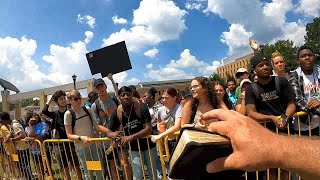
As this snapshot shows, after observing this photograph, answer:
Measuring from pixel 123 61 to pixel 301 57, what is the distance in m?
4.03

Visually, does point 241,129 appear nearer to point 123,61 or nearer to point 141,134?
point 141,134

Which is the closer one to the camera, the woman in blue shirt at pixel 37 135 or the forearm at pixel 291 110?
the forearm at pixel 291 110

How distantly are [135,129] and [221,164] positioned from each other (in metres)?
4.30

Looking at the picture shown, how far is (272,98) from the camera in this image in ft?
14.9

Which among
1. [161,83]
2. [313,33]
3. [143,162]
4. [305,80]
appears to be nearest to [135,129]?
[143,162]

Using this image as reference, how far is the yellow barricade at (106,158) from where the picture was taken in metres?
5.14

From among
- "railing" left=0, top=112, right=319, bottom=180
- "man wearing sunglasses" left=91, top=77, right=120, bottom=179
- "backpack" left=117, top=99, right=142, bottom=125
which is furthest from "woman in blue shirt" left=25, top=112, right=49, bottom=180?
"backpack" left=117, top=99, right=142, bottom=125

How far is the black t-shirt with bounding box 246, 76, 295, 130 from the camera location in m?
4.52

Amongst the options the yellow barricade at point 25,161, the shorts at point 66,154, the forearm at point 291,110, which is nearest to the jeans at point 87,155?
the shorts at point 66,154

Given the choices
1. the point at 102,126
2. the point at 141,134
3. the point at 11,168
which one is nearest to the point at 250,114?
the point at 141,134

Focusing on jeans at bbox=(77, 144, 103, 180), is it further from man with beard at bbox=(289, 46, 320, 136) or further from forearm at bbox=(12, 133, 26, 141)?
man with beard at bbox=(289, 46, 320, 136)

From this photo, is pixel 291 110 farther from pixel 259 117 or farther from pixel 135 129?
pixel 135 129

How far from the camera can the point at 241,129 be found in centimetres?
102

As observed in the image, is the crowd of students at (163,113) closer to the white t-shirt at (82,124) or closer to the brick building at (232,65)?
the white t-shirt at (82,124)
